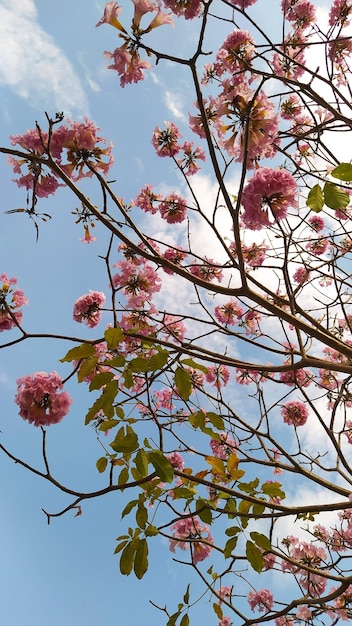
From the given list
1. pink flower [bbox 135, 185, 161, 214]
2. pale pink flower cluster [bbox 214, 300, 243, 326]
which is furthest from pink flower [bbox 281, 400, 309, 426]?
pink flower [bbox 135, 185, 161, 214]

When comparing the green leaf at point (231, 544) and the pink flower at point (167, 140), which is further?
the pink flower at point (167, 140)

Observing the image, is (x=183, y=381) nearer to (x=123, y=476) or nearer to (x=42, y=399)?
(x=123, y=476)

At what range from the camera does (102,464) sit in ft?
6.77

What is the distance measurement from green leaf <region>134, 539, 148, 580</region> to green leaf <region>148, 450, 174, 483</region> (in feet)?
1.38

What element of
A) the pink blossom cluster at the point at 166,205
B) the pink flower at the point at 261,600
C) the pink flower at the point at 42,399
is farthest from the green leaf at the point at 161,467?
the pink flower at the point at 261,600

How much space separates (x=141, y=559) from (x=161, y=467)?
1.58ft

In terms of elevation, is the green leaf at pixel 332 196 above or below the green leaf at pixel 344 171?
above

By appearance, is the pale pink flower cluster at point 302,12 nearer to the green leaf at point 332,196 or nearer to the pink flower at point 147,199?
the pink flower at point 147,199

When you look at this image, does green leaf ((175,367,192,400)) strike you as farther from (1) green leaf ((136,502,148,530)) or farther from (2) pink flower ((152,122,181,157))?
(2) pink flower ((152,122,181,157))

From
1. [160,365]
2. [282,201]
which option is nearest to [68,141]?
[282,201]

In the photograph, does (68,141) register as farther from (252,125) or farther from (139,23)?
(252,125)

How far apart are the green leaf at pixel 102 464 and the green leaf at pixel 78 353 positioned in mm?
672

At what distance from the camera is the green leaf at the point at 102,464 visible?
2051mm

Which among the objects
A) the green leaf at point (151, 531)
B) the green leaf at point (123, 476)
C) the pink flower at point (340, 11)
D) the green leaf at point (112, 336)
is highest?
the pink flower at point (340, 11)
